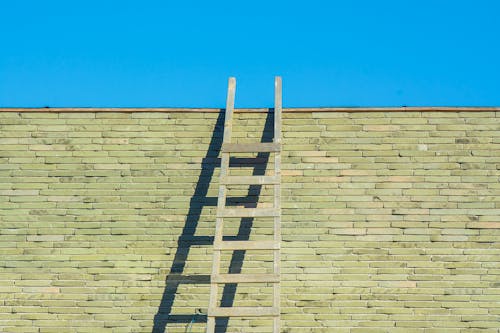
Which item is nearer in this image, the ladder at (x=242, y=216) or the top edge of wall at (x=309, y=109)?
the ladder at (x=242, y=216)

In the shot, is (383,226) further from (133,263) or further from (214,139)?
(133,263)

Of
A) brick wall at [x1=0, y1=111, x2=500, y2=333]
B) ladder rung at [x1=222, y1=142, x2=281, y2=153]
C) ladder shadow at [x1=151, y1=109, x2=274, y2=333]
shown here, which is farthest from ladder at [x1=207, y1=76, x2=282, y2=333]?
brick wall at [x1=0, y1=111, x2=500, y2=333]

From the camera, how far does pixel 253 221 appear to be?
9945mm

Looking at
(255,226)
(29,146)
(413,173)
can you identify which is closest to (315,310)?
(255,226)

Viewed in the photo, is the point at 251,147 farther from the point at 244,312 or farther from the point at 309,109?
the point at 244,312

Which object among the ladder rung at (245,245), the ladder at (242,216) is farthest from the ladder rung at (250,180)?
the ladder rung at (245,245)

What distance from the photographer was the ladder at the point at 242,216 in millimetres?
8875

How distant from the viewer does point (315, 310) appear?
966cm

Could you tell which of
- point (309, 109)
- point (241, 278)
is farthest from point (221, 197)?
point (309, 109)

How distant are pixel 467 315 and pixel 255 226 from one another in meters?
2.40

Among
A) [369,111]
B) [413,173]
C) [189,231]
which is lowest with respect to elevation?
[189,231]

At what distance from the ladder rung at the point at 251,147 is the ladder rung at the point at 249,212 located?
2.30 ft

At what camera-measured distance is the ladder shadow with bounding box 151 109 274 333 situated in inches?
382

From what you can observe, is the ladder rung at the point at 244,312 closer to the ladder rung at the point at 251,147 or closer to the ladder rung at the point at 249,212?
the ladder rung at the point at 249,212
